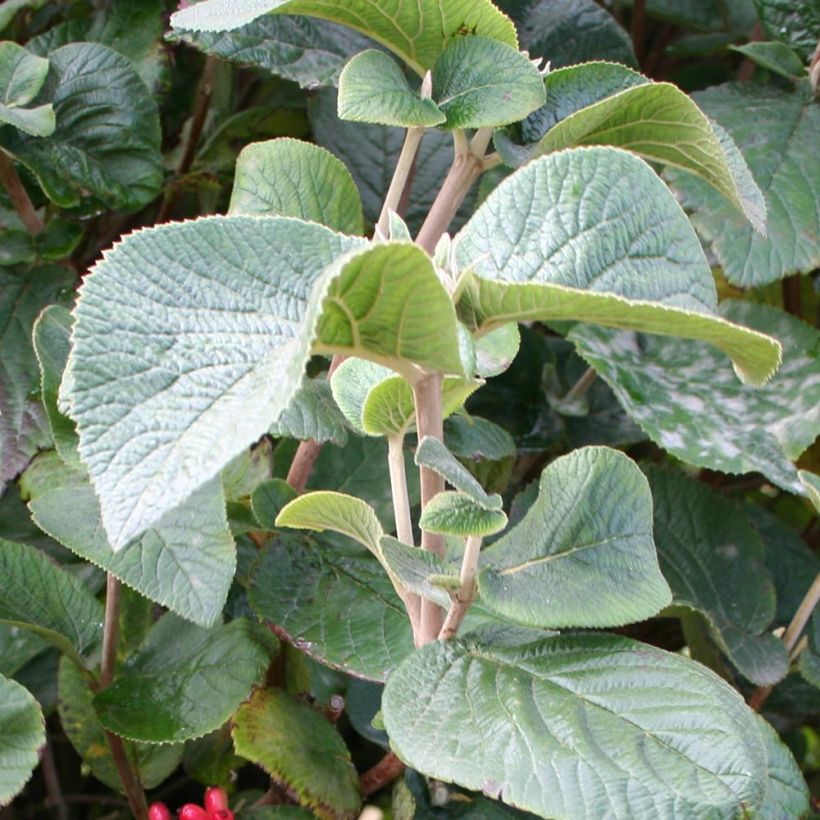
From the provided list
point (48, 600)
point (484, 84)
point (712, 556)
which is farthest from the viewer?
point (712, 556)

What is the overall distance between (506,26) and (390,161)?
0.31 meters

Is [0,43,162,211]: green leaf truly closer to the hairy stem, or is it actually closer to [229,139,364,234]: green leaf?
[229,139,364,234]: green leaf

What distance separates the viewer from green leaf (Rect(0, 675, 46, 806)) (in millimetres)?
572

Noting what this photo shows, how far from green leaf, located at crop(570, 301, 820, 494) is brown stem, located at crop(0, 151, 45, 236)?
1.32ft

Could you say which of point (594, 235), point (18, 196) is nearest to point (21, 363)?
point (18, 196)

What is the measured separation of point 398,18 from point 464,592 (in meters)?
0.29

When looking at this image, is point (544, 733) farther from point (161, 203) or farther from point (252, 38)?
point (161, 203)

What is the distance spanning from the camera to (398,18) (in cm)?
57

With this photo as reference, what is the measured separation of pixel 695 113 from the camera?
1.77 feet

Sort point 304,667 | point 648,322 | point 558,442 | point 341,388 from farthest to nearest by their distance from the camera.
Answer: point 558,442 < point 304,667 < point 341,388 < point 648,322

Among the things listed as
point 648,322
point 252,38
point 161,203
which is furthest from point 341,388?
point 161,203

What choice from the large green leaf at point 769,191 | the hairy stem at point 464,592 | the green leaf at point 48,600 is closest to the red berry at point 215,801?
the green leaf at point 48,600

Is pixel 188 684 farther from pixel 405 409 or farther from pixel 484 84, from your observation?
pixel 484 84

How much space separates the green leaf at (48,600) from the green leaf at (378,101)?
333mm
